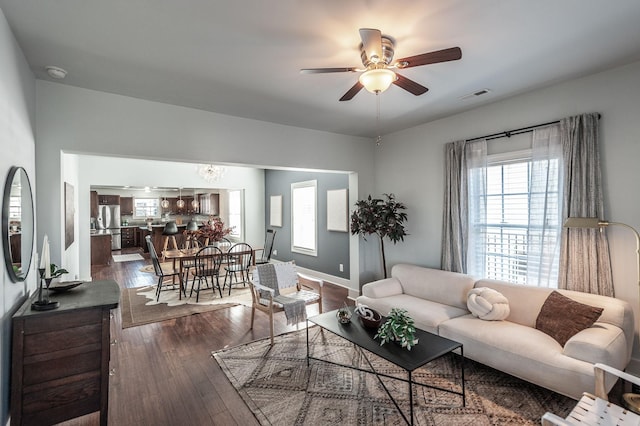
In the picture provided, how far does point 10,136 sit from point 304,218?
5.46 m

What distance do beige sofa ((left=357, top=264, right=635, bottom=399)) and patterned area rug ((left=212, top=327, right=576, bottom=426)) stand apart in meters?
0.22

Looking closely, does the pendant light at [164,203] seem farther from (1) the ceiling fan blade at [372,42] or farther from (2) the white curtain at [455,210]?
(1) the ceiling fan blade at [372,42]

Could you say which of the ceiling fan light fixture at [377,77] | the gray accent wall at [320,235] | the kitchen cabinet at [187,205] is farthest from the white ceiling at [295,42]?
the kitchen cabinet at [187,205]

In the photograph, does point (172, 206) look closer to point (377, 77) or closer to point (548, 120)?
point (377, 77)

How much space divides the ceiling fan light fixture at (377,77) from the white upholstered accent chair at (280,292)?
7.95ft

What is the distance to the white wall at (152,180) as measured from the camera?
6.20m

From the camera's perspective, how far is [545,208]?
124 inches

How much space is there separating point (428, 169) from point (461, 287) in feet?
5.72

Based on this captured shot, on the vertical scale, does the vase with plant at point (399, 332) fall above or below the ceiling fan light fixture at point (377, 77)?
below

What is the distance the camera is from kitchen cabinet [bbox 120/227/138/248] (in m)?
10.6

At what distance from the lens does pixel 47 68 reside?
8.48 ft

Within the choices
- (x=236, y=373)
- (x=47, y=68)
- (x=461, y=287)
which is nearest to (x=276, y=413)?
(x=236, y=373)

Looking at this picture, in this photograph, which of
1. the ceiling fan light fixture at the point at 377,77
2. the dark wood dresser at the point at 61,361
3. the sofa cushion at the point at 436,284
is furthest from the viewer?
the sofa cushion at the point at 436,284

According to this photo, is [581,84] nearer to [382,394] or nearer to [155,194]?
[382,394]
